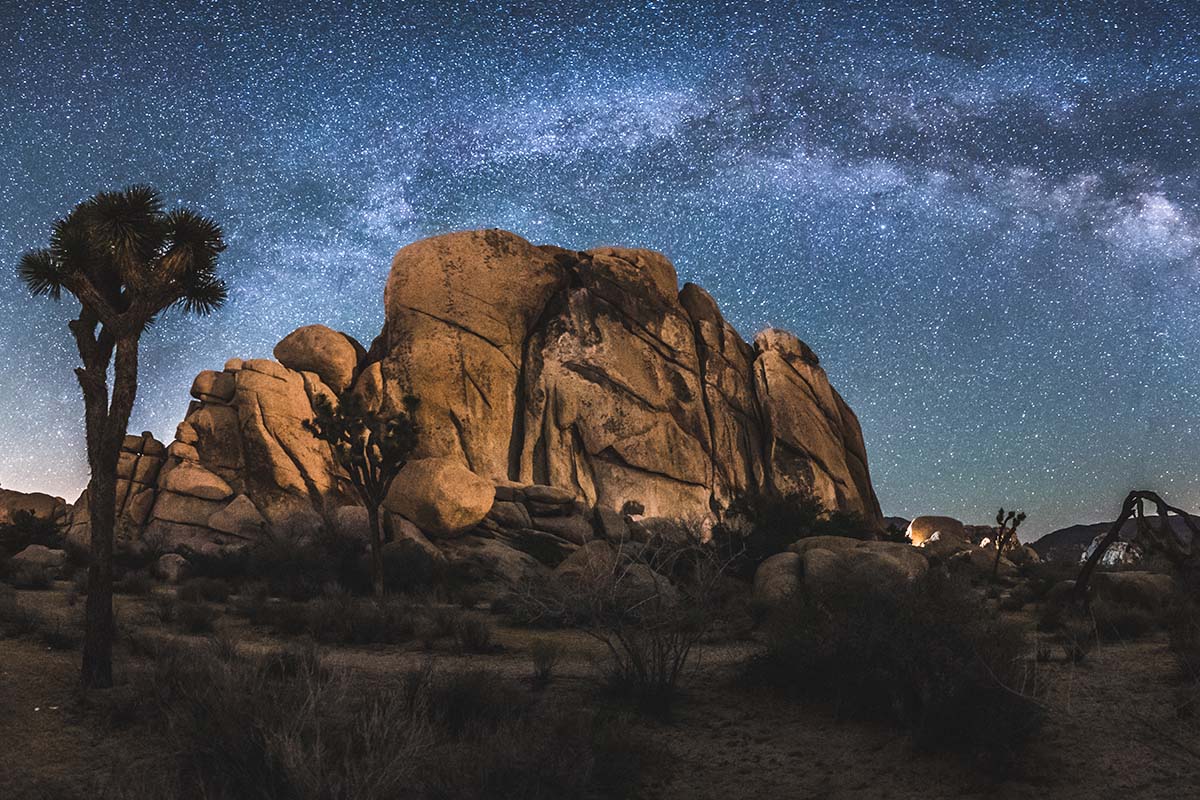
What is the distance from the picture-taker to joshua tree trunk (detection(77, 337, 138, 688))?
10000 millimetres

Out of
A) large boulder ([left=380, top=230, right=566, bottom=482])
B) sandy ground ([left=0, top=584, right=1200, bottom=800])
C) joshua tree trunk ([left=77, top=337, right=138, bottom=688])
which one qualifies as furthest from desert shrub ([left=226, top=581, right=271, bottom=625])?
large boulder ([left=380, top=230, right=566, bottom=482])

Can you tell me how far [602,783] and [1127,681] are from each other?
724cm

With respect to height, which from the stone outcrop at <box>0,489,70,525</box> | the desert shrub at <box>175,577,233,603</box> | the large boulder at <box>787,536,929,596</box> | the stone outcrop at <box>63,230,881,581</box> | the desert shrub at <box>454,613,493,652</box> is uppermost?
the stone outcrop at <box>63,230,881,581</box>

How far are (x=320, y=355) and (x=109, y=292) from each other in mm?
31899

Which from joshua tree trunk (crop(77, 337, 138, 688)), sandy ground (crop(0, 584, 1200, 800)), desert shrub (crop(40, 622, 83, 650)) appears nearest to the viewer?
sandy ground (crop(0, 584, 1200, 800))

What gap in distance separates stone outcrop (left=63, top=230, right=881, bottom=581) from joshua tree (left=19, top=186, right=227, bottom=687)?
19.9 meters

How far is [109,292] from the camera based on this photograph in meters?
11.1

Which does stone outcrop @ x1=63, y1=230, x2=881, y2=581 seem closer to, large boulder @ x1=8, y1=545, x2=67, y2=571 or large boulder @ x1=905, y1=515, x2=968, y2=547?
large boulder @ x1=8, y1=545, x2=67, y2=571

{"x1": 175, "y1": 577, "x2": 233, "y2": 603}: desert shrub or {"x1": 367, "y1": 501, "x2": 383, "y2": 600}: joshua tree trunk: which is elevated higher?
{"x1": 367, "y1": 501, "x2": 383, "y2": 600}: joshua tree trunk

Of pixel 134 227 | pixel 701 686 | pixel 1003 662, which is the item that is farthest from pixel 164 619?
pixel 1003 662

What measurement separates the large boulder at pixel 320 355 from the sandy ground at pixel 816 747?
102ft

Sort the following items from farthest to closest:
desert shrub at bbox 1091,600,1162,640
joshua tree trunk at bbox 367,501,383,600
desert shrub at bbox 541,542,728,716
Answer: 1. joshua tree trunk at bbox 367,501,383,600
2. desert shrub at bbox 1091,600,1162,640
3. desert shrub at bbox 541,542,728,716

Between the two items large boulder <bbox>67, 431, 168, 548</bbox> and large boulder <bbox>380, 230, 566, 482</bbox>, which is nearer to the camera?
large boulder <bbox>67, 431, 168, 548</bbox>

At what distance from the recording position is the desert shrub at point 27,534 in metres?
30.5
